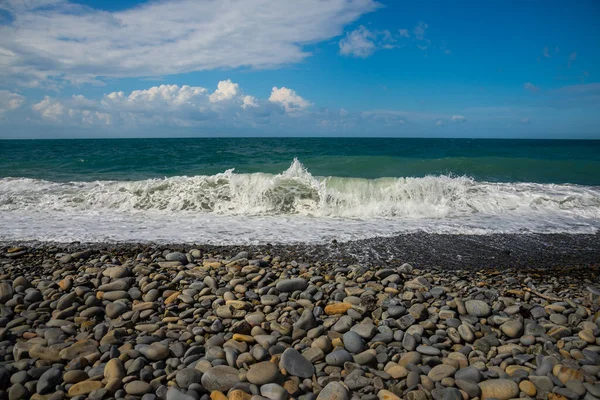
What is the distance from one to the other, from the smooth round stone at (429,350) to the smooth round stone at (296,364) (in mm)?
894

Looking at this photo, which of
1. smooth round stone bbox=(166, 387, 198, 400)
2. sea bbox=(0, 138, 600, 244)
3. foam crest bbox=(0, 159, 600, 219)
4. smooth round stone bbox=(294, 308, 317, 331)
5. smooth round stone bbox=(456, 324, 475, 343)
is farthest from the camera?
foam crest bbox=(0, 159, 600, 219)

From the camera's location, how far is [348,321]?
3.46 m

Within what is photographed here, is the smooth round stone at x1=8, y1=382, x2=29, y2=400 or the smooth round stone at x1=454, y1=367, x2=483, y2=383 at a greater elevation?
the smooth round stone at x1=454, y1=367, x2=483, y2=383

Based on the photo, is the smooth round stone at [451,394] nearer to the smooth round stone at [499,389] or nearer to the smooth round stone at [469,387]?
the smooth round stone at [469,387]

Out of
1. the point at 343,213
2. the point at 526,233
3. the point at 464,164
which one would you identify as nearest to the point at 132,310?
the point at 343,213

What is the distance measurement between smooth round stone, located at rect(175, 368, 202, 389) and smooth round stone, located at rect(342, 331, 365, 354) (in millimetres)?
1165

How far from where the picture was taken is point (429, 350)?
3.07 meters

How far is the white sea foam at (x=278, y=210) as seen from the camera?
23.6ft

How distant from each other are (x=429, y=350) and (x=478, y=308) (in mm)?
875

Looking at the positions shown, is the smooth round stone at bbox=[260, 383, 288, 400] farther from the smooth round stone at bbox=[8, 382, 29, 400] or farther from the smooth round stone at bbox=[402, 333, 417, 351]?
the smooth round stone at bbox=[8, 382, 29, 400]

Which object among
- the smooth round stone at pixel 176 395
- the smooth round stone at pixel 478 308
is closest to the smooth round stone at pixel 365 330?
the smooth round stone at pixel 478 308

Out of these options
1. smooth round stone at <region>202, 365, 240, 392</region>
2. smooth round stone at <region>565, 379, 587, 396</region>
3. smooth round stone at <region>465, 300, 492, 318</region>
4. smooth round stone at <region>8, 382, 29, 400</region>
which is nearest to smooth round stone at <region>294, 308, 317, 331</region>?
smooth round stone at <region>202, 365, 240, 392</region>

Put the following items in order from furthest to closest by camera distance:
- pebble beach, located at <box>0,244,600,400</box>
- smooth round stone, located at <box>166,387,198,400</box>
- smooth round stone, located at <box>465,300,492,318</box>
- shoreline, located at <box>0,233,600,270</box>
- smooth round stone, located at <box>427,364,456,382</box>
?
1. shoreline, located at <box>0,233,600,270</box>
2. smooth round stone, located at <box>465,300,492,318</box>
3. smooth round stone, located at <box>427,364,456,382</box>
4. pebble beach, located at <box>0,244,600,400</box>
5. smooth round stone, located at <box>166,387,198,400</box>

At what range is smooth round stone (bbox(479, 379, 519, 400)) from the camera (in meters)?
2.60
